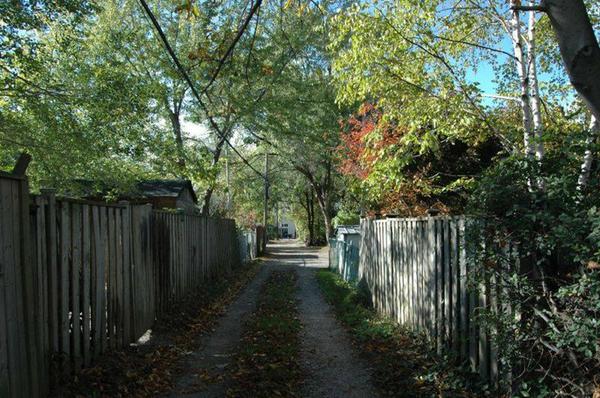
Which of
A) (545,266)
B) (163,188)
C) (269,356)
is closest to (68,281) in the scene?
(269,356)

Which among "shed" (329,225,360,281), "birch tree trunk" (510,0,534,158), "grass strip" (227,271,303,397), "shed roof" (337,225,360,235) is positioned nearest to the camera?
"grass strip" (227,271,303,397)

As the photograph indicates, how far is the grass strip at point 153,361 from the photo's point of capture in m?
4.99

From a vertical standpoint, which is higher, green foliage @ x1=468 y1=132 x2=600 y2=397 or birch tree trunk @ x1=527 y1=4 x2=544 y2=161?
birch tree trunk @ x1=527 y1=4 x2=544 y2=161

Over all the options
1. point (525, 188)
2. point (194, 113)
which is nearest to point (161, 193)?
point (194, 113)

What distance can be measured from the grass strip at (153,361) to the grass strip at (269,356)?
0.79 meters

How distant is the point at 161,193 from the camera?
81.3 ft

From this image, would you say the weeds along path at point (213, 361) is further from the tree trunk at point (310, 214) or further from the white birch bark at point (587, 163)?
the tree trunk at point (310, 214)

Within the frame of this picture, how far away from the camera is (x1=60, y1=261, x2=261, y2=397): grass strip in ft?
16.4

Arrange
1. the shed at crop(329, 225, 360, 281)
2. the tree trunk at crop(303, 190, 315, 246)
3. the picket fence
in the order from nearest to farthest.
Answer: the picket fence → the shed at crop(329, 225, 360, 281) → the tree trunk at crop(303, 190, 315, 246)

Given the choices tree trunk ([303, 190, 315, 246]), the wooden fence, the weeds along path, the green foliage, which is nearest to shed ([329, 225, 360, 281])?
the wooden fence

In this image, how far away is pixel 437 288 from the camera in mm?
6340

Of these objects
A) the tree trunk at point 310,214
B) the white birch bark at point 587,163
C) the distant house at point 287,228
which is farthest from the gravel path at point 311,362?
the distant house at point 287,228

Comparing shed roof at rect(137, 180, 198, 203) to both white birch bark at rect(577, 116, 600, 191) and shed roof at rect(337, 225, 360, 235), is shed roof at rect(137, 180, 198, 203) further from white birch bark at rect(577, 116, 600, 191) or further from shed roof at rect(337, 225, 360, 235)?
white birch bark at rect(577, 116, 600, 191)

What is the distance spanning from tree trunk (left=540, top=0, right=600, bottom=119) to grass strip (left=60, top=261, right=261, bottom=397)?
477cm
